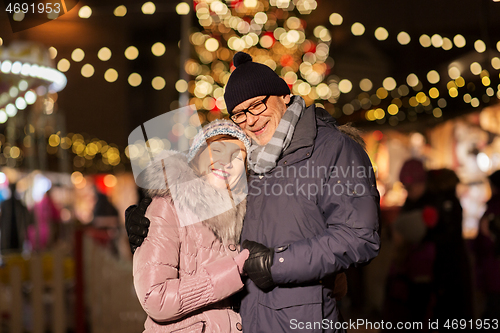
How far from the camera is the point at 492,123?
13.2 ft

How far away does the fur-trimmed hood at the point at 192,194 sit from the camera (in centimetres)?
179

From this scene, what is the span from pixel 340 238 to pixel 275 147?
1.65ft

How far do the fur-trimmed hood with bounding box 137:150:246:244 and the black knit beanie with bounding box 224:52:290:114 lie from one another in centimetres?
42

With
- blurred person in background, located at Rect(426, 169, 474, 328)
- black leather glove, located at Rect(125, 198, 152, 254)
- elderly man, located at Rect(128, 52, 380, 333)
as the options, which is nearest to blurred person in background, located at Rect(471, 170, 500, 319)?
blurred person in background, located at Rect(426, 169, 474, 328)

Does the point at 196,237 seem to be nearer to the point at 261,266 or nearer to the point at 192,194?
the point at 192,194

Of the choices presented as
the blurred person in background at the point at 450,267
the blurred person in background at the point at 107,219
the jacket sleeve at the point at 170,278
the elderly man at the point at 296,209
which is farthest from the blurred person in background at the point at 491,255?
the blurred person in background at the point at 107,219

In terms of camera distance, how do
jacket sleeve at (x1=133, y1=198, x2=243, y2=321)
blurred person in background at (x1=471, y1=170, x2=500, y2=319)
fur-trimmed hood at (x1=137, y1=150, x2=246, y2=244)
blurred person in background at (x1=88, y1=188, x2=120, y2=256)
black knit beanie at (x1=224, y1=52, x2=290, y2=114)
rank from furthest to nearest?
blurred person in background at (x1=88, y1=188, x2=120, y2=256) < blurred person in background at (x1=471, y1=170, x2=500, y2=319) < black knit beanie at (x1=224, y1=52, x2=290, y2=114) < fur-trimmed hood at (x1=137, y1=150, x2=246, y2=244) < jacket sleeve at (x1=133, y1=198, x2=243, y2=321)

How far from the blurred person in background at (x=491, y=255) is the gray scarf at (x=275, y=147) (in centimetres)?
251

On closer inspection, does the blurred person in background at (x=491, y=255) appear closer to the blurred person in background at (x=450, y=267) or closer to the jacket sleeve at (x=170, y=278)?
the blurred person in background at (x=450, y=267)

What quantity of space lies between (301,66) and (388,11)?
1.34 meters

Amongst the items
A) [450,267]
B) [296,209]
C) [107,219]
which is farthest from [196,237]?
[107,219]

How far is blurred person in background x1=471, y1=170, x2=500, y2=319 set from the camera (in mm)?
3449

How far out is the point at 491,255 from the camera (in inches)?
138

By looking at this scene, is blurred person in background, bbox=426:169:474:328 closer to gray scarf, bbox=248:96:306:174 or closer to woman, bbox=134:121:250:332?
gray scarf, bbox=248:96:306:174
